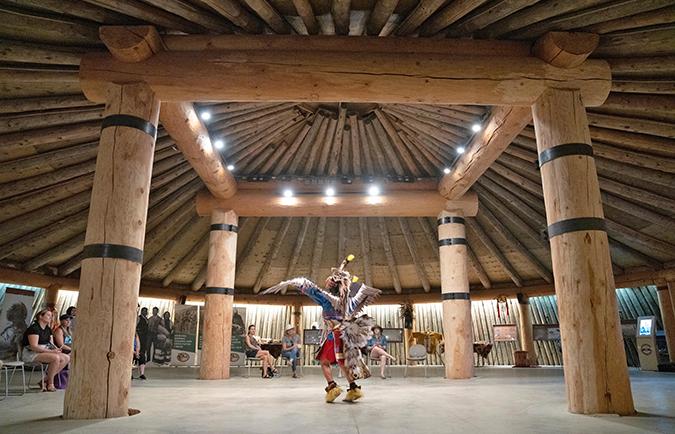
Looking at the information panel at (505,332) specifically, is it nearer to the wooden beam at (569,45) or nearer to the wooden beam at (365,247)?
the wooden beam at (365,247)

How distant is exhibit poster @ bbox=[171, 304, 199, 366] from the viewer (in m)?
12.8

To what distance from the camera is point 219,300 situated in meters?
8.73

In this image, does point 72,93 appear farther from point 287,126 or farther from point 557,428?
point 557,428

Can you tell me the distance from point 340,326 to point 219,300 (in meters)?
4.28

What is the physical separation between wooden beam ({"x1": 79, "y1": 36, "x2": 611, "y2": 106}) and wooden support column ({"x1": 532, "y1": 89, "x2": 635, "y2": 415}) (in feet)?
1.05

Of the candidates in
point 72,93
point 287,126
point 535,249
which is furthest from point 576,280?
point 535,249

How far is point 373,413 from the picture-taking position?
13.1 ft

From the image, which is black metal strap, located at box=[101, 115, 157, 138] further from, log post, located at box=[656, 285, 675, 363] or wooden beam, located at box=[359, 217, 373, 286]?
log post, located at box=[656, 285, 675, 363]

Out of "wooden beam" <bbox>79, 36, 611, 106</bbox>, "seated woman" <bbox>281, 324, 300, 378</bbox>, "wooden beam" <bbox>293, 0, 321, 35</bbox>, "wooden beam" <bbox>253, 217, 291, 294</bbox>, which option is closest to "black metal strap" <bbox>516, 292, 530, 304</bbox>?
"seated woman" <bbox>281, 324, 300, 378</bbox>

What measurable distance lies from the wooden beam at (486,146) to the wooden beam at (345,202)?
0.35m

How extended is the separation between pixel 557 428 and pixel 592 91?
358 centimetres

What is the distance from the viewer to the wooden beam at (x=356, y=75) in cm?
493

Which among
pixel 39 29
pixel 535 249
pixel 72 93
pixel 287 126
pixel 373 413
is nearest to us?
pixel 373 413

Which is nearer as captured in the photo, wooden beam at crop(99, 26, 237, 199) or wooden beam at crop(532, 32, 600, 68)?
wooden beam at crop(99, 26, 237, 199)
